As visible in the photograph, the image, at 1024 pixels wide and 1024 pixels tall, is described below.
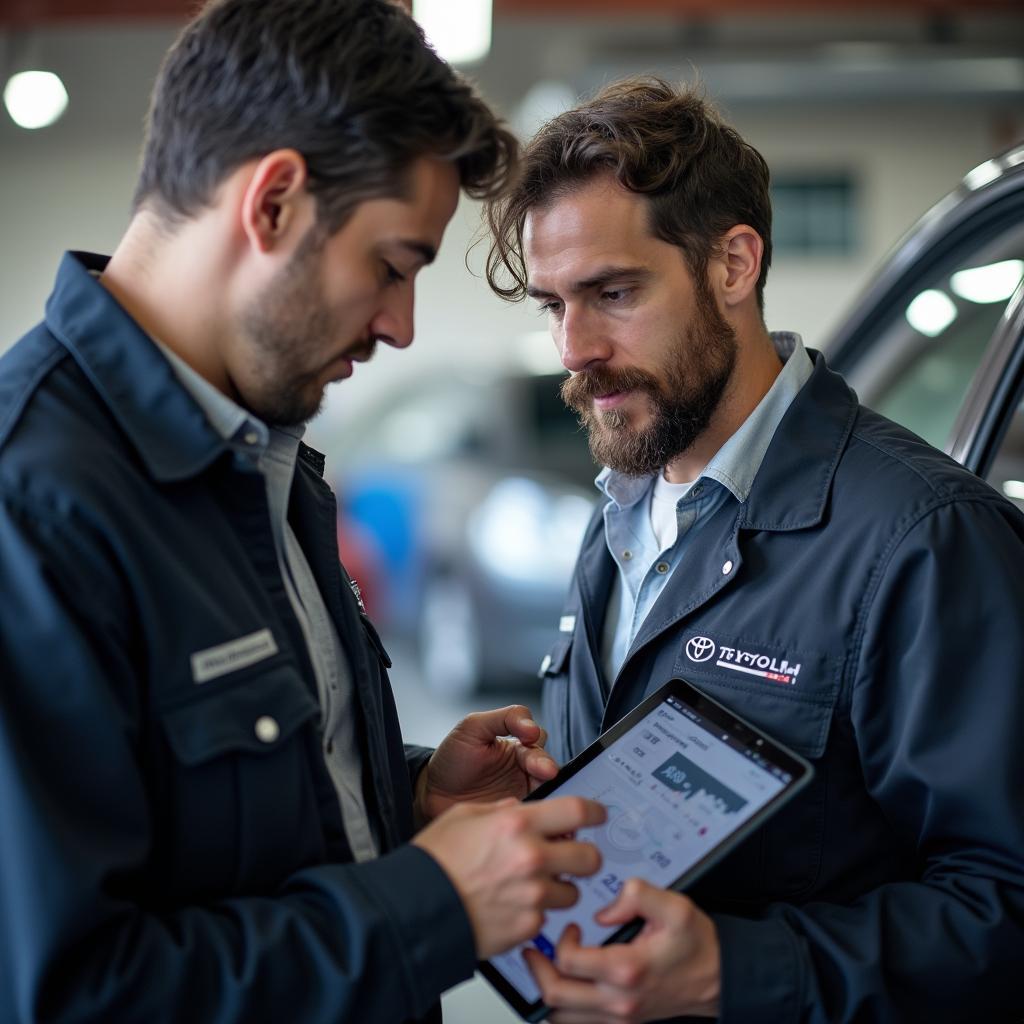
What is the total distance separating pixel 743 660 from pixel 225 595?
0.72m

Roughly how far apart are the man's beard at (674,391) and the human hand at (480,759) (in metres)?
0.47

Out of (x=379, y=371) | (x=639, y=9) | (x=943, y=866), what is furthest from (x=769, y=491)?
(x=379, y=371)

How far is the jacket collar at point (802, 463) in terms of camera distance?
1621 millimetres

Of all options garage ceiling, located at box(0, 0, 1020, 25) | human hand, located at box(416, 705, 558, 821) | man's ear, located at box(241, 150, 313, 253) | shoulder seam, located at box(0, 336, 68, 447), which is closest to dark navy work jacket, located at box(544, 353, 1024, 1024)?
human hand, located at box(416, 705, 558, 821)

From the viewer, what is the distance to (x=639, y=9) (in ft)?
24.3

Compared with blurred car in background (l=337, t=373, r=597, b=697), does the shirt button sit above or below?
above

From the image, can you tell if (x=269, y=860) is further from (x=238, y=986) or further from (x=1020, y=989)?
(x=1020, y=989)

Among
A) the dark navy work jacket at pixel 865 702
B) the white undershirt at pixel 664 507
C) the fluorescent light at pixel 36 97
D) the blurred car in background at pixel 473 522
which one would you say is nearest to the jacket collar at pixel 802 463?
the dark navy work jacket at pixel 865 702

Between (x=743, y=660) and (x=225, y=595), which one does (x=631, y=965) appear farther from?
(x=225, y=595)

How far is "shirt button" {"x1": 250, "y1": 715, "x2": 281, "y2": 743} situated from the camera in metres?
1.18

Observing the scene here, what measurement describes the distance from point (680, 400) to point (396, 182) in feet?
2.36

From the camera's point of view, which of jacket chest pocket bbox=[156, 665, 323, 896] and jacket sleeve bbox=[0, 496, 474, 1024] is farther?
jacket chest pocket bbox=[156, 665, 323, 896]

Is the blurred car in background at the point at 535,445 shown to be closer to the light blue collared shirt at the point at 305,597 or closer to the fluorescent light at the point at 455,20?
the light blue collared shirt at the point at 305,597

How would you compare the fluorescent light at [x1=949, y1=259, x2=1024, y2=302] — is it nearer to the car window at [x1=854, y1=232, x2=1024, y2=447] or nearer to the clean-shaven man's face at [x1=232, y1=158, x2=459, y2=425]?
the car window at [x1=854, y1=232, x2=1024, y2=447]
